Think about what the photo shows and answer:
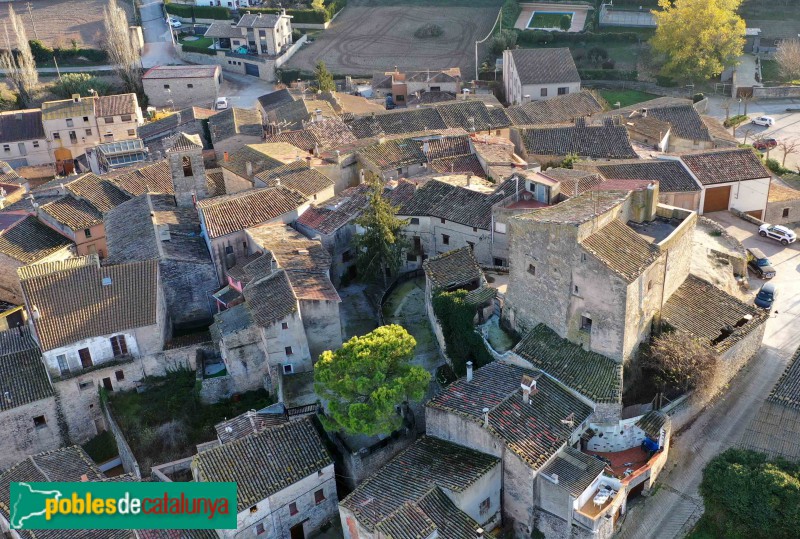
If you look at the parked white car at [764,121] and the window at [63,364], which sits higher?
the parked white car at [764,121]

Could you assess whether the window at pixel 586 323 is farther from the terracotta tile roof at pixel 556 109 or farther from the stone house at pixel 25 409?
the terracotta tile roof at pixel 556 109

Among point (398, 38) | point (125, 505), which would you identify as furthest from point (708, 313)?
point (398, 38)

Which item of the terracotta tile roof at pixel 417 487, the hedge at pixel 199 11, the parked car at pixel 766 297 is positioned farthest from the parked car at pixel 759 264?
the hedge at pixel 199 11

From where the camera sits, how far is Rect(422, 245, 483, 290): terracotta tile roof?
4503 centimetres

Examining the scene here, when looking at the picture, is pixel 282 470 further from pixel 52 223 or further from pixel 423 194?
pixel 52 223

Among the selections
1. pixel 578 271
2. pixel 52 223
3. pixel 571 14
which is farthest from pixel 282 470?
pixel 571 14

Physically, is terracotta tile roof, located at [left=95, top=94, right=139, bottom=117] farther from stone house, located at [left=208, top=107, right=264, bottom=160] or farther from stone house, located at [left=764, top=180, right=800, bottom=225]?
stone house, located at [left=764, top=180, right=800, bottom=225]

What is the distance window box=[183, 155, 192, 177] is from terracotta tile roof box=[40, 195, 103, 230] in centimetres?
740

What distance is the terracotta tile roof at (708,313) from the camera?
3981cm

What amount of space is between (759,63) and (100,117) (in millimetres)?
71423

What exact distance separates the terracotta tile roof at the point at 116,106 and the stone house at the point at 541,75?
39.4 m

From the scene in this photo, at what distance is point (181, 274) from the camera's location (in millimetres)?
49906

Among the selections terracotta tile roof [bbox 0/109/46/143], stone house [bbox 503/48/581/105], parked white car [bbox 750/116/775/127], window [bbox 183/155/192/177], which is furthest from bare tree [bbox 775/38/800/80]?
terracotta tile roof [bbox 0/109/46/143]

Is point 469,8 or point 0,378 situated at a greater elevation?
point 469,8
